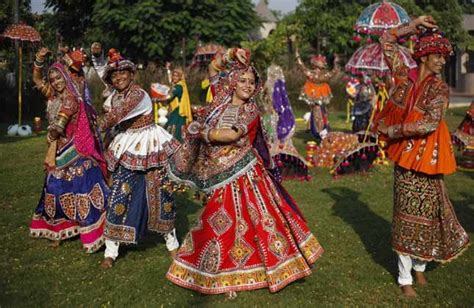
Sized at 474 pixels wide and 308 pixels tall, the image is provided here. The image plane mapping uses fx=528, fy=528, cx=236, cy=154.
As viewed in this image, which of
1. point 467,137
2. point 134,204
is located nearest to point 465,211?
point 467,137

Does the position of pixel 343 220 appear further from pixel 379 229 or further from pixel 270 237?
pixel 270 237

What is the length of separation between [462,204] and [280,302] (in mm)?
4676

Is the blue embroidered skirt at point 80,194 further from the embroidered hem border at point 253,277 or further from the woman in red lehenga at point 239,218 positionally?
the embroidered hem border at point 253,277

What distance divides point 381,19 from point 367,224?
543cm

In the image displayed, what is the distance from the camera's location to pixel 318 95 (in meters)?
14.4

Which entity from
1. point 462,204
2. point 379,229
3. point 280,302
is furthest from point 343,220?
point 280,302

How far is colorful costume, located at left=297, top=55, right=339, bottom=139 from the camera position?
14.4 metres

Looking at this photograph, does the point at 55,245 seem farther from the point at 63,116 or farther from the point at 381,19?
the point at 381,19

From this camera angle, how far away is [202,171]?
4.92m

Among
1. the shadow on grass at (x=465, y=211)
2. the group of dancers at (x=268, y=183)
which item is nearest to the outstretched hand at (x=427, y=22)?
the group of dancers at (x=268, y=183)

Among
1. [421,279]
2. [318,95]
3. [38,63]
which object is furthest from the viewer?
[318,95]

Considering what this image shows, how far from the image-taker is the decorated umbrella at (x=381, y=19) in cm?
1098

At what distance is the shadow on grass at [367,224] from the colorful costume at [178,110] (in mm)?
5006

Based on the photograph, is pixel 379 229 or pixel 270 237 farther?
pixel 379 229
